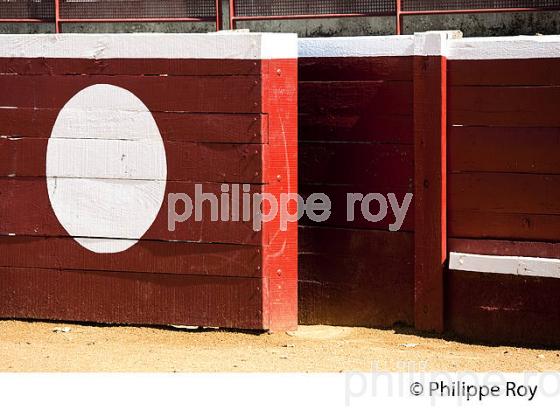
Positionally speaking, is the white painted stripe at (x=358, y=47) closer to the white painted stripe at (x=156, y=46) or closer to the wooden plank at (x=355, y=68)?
the wooden plank at (x=355, y=68)

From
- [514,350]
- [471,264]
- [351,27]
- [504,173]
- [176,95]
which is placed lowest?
[514,350]

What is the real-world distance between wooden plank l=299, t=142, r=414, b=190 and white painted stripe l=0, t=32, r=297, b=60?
0.63 m

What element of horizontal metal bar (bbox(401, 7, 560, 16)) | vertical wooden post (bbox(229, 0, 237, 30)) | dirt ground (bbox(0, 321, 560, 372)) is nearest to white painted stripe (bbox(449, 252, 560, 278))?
dirt ground (bbox(0, 321, 560, 372))

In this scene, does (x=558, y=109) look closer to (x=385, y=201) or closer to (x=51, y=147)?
(x=385, y=201)

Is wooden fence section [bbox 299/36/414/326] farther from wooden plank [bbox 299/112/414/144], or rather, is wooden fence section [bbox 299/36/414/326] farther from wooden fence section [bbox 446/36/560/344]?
wooden fence section [bbox 446/36/560/344]

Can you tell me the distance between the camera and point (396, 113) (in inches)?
266

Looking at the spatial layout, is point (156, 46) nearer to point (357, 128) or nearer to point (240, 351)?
point (357, 128)

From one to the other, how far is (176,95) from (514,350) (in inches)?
90.5

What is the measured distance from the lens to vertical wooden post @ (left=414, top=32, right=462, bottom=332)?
659 centimetres

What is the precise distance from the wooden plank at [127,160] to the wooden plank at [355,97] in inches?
22.9

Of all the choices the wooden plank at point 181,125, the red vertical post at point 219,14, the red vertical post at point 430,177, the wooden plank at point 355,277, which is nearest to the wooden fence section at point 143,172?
the wooden plank at point 181,125

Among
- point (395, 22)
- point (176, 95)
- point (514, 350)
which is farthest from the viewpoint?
point (395, 22)

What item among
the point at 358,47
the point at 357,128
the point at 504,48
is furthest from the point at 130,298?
the point at 504,48

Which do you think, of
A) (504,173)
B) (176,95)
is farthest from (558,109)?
(176,95)
